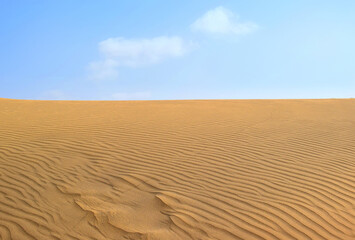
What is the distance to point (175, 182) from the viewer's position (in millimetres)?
5070

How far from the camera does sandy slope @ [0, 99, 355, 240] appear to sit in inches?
151

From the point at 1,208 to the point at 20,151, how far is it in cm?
268

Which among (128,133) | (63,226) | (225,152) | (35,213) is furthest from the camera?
(128,133)

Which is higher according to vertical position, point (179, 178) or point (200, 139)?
point (200, 139)

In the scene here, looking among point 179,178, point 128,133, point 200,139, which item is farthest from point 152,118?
point 179,178

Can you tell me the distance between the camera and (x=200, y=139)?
25.2 ft

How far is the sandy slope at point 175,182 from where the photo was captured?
3.83 meters

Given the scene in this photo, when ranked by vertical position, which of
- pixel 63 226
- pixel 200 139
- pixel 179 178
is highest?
pixel 200 139

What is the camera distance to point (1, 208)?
4.26m

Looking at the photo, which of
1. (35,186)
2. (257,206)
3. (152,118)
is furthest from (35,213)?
(152,118)

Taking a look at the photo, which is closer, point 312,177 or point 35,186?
point 35,186

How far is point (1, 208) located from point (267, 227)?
11.4ft

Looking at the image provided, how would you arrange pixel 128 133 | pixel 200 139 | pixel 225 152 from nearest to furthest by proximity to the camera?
pixel 225 152 → pixel 200 139 → pixel 128 133

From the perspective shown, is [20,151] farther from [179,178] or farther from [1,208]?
[179,178]
